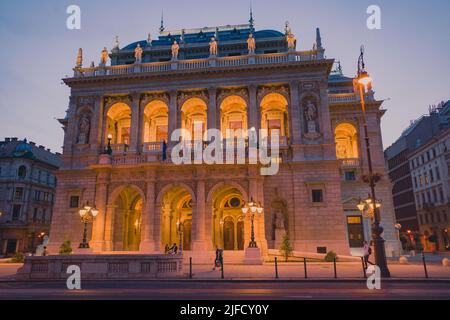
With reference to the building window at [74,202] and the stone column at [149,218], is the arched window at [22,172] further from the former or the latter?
the stone column at [149,218]

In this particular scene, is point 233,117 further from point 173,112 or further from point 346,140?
point 346,140

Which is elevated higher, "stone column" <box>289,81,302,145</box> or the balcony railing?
the balcony railing

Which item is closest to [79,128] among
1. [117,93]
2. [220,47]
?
[117,93]

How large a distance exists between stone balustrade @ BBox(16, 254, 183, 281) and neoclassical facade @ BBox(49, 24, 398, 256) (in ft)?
36.9

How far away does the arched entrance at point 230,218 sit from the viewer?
34562mm

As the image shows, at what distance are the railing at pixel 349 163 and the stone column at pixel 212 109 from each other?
15.6m

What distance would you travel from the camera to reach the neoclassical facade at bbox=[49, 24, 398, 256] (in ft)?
103

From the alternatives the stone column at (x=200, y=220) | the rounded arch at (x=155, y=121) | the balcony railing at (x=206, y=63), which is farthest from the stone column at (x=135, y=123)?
the stone column at (x=200, y=220)

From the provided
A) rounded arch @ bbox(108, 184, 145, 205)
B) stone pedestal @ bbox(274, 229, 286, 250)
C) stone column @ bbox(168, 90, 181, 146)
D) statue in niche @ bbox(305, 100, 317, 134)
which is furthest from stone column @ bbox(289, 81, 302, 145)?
rounded arch @ bbox(108, 184, 145, 205)

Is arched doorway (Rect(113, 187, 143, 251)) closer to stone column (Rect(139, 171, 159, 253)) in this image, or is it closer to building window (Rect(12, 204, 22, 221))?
stone column (Rect(139, 171, 159, 253))

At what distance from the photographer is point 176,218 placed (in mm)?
36562

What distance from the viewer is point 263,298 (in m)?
10.3

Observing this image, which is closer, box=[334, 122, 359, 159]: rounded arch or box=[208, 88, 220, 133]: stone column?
box=[208, 88, 220, 133]: stone column
